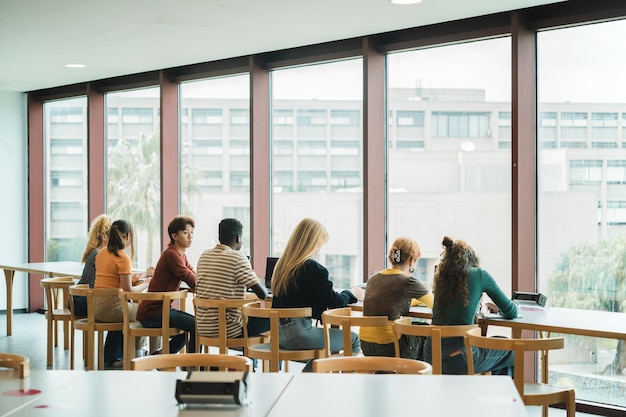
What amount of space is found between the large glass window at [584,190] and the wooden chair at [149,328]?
8.64 ft

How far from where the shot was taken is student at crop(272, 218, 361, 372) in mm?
5332

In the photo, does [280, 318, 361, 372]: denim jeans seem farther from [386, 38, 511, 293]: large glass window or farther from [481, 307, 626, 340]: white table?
[386, 38, 511, 293]: large glass window

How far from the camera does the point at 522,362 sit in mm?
3840

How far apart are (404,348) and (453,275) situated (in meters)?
0.53

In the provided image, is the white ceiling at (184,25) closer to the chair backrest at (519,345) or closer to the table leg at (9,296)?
the table leg at (9,296)

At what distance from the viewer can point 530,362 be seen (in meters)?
6.13

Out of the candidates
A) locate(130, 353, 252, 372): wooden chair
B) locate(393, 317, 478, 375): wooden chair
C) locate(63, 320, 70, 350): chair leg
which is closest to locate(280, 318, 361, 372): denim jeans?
locate(393, 317, 478, 375): wooden chair

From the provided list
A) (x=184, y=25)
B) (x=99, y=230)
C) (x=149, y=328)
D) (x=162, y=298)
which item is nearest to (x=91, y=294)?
(x=149, y=328)

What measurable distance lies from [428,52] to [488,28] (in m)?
0.66

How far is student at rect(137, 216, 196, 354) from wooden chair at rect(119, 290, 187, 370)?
0.06 meters

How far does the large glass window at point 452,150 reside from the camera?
20.8ft

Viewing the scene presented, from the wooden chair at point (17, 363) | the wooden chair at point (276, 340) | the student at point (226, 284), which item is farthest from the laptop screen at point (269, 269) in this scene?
the wooden chair at point (17, 363)

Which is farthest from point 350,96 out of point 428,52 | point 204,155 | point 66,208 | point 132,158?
point 66,208

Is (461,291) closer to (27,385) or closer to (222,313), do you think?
(222,313)
